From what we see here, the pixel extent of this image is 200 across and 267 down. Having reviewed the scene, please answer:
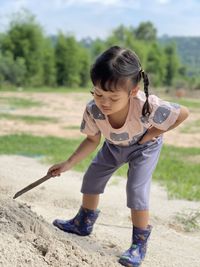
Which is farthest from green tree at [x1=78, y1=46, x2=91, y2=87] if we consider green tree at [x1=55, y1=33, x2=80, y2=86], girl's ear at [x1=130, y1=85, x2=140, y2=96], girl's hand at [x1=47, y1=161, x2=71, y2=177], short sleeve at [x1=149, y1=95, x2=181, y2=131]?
girl's ear at [x1=130, y1=85, x2=140, y2=96]

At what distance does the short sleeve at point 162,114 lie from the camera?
3.19 m

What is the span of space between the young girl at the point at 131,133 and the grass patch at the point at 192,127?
35.0 ft

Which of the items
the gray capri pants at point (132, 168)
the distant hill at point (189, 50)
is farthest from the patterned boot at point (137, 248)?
the distant hill at point (189, 50)

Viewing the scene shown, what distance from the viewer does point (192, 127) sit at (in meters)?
15.2

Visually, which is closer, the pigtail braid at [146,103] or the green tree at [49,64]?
the pigtail braid at [146,103]

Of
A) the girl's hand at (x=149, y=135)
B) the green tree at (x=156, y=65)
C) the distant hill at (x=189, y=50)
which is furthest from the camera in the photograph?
the distant hill at (x=189, y=50)

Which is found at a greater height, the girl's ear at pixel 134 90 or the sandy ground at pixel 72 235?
the girl's ear at pixel 134 90

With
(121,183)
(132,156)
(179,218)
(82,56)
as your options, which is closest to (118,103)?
(132,156)

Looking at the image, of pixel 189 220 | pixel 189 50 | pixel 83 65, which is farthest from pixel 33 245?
pixel 189 50

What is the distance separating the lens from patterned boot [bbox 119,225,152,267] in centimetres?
318

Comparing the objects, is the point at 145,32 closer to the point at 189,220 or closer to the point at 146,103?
the point at 189,220

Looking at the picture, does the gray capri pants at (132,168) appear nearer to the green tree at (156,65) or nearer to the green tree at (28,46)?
the green tree at (28,46)

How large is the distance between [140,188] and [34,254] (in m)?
0.81

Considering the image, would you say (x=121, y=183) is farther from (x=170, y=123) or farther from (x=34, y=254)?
(x=34, y=254)
